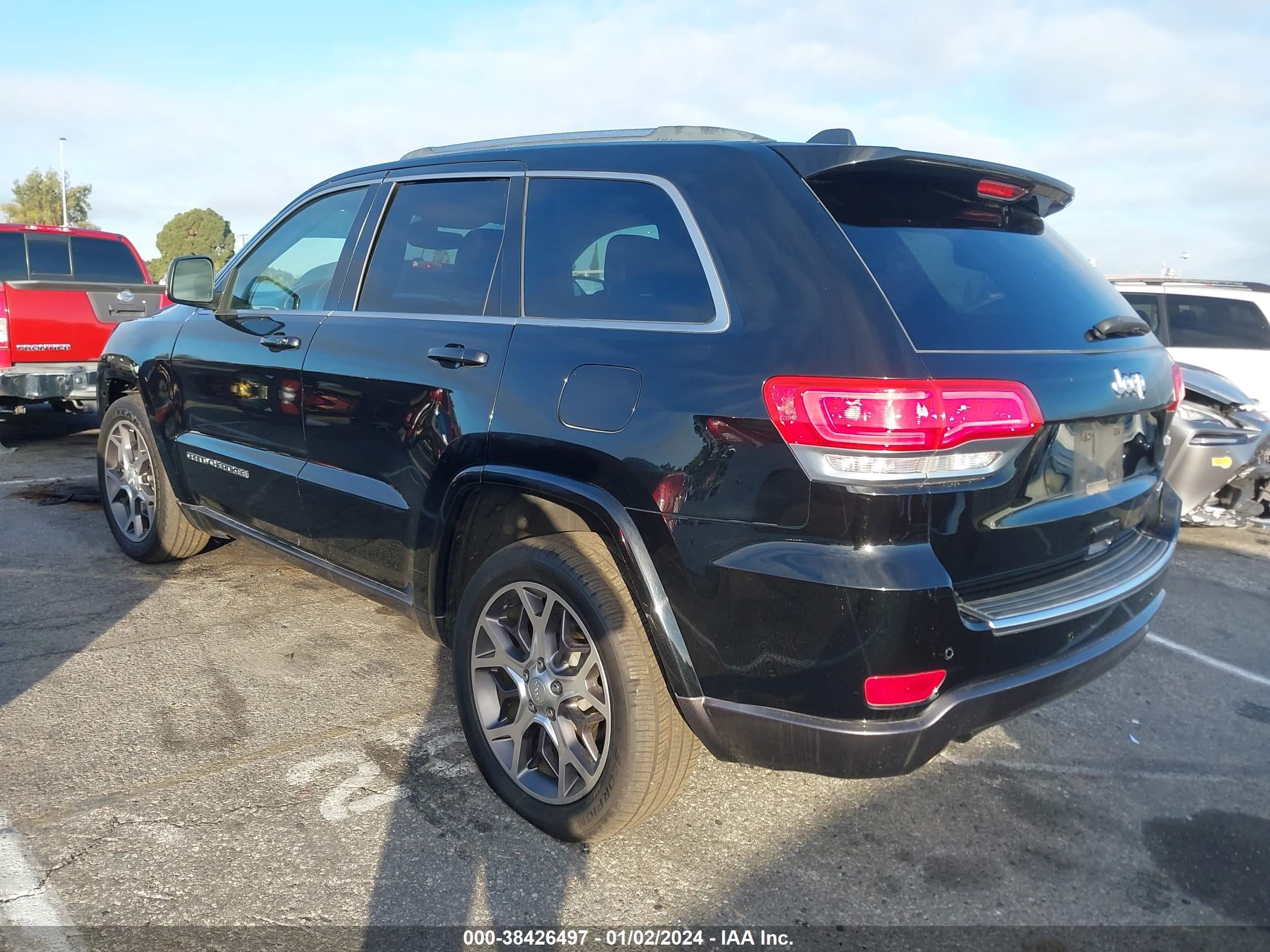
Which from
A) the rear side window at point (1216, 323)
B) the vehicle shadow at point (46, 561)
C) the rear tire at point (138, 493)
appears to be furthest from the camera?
the rear side window at point (1216, 323)

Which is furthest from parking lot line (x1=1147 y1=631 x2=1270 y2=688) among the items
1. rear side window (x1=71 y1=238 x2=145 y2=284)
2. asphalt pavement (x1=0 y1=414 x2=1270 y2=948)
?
rear side window (x1=71 y1=238 x2=145 y2=284)

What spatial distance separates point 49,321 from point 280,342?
17.7 ft

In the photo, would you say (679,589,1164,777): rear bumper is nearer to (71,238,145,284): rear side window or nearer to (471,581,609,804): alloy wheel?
(471,581,609,804): alloy wheel

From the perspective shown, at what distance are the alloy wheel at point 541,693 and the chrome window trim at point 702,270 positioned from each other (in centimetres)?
74

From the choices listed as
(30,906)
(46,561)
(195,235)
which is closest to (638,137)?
(30,906)

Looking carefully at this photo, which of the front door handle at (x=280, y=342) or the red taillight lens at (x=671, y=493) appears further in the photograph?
the front door handle at (x=280, y=342)

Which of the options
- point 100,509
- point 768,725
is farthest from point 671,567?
point 100,509

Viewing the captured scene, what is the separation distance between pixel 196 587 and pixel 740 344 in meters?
3.51

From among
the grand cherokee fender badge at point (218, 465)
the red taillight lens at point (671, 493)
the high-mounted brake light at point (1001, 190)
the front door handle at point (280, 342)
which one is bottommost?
the grand cherokee fender badge at point (218, 465)

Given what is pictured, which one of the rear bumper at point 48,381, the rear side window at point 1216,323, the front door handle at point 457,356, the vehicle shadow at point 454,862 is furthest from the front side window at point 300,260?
the rear side window at point 1216,323

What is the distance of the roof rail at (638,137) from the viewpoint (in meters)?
2.67

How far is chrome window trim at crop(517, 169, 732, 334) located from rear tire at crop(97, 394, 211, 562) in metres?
2.67

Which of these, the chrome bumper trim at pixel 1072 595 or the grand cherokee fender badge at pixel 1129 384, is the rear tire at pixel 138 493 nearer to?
the chrome bumper trim at pixel 1072 595

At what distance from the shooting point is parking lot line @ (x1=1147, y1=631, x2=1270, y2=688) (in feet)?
13.7
